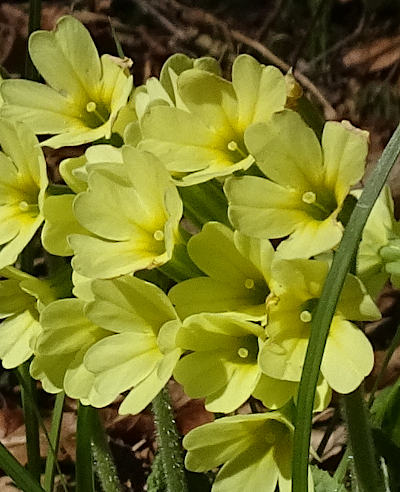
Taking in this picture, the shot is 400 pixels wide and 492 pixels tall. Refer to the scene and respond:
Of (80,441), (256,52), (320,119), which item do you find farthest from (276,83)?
(256,52)

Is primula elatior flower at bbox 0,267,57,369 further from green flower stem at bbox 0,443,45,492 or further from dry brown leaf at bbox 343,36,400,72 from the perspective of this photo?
dry brown leaf at bbox 343,36,400,72

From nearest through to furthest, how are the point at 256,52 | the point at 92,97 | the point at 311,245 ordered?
the point at 311,245 → the point at 92,97 → the point at 256,52

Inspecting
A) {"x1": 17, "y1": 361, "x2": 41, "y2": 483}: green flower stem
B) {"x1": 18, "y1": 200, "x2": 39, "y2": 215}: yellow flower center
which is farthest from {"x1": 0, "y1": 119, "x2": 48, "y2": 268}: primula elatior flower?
{"x1": 17, "y1": 361, "x2": 41, "y2": 483}: green flower stem

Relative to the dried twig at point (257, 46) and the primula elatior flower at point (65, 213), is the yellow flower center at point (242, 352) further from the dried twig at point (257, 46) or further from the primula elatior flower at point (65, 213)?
the dried twig at point (257, 46)

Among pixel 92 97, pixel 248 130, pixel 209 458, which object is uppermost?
pixel 248 130

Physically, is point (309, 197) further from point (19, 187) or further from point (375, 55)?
point (375, 55)

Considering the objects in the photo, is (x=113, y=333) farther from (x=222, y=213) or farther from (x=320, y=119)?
(x=320, y=119)
